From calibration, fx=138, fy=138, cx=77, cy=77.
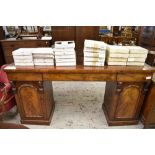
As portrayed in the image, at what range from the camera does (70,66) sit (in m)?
1.81

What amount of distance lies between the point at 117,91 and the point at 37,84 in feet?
3.62

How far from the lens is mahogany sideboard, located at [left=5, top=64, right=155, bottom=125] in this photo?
173 centimetres

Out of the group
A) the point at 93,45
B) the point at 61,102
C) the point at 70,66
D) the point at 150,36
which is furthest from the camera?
the point at 150,36

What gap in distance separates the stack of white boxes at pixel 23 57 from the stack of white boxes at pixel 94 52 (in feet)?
2.34

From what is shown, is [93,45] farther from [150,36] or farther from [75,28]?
[150,36]

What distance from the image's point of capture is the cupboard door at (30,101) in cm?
191

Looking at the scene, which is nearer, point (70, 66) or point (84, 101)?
point (70, 66)

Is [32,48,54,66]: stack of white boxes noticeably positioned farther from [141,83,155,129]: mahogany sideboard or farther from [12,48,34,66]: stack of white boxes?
[141,83,155,129]: mahogany sideboard

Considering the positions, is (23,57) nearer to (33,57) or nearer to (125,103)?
(33,57)

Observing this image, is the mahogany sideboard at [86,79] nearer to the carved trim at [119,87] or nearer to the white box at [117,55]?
the carved trim at [119,87]

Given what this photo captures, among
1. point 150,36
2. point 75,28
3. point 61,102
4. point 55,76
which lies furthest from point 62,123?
point 150,36

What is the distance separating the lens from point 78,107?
2660 mm

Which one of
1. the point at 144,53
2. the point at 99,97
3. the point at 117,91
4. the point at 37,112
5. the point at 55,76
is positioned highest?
the point at 144,53

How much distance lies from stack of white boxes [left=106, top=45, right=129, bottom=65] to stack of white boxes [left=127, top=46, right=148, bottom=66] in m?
0.05
